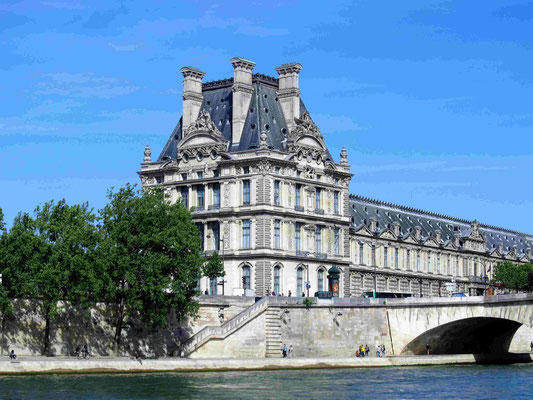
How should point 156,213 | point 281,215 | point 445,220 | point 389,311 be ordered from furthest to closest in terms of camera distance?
point 445,220, point 281,215, point 389,311, point 156,213

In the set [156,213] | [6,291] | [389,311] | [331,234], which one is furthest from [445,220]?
[6,291]

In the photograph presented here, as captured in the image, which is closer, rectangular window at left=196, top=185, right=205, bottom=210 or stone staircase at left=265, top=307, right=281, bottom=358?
stone staircase at left=265, top=307, right=281, bottom=358

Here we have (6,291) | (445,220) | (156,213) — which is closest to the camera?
(6,291)

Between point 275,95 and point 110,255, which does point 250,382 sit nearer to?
point 110,255

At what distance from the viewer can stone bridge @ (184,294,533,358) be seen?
4222 inches

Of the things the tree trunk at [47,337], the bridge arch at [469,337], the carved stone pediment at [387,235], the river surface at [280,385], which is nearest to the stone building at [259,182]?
the bridge arch at [469,337]

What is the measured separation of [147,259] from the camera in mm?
101375

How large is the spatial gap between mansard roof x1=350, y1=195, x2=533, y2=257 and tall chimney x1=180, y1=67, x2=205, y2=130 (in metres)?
26.1

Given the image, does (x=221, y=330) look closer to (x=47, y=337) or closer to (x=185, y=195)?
(x=47, y=337)

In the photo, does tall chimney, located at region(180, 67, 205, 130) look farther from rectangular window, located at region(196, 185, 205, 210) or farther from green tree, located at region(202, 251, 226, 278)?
green tree, located at region(202, 251, 226, 278)

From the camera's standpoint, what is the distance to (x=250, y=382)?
3403 inches

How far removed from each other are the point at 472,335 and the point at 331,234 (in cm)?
1807

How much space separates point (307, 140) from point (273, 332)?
978 inches

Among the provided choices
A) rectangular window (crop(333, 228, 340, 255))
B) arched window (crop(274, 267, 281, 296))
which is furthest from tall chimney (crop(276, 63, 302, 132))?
arched window (crop(274, 267, 281, 296))
